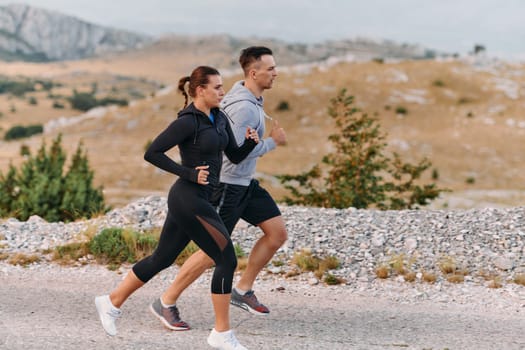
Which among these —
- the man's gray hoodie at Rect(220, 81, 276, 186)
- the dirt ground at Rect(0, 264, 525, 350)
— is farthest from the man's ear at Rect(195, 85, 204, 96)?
the dirt ground at Rect(0, 264, 525, 350)

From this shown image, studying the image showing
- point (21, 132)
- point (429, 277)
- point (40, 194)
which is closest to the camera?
Result: point (429, 277)

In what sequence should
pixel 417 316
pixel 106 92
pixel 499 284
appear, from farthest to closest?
1. pixel 106 92
2. pixel 499 284
3. pixel 417 316

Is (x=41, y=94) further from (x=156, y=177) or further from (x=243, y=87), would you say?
(x=243, y=87)

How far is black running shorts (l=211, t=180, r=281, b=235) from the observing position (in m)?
5.34

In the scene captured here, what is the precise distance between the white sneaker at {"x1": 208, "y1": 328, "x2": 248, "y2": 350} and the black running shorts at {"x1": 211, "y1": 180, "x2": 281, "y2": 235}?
1.03 metres

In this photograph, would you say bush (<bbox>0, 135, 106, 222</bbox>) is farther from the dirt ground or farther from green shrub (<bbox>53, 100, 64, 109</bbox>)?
green shrub (<bbox>53, 100, 64, 109</bbox>)

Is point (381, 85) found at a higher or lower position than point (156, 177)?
higher

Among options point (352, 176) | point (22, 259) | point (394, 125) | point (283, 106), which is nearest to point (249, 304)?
point (22, 259)

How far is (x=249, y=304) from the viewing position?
236 inches

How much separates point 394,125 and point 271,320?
4291 centimetres

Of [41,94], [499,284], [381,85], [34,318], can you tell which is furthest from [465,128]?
[41,94]

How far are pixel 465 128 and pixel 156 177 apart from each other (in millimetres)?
27343

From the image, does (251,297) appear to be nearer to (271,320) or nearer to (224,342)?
(271,320)

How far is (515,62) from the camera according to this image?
6812 cm
